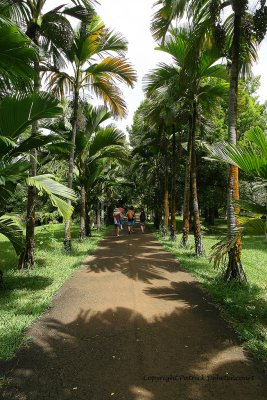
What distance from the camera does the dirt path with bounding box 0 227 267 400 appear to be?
3184 mm

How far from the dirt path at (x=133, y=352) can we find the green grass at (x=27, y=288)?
191mm

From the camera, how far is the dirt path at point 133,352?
3184mm

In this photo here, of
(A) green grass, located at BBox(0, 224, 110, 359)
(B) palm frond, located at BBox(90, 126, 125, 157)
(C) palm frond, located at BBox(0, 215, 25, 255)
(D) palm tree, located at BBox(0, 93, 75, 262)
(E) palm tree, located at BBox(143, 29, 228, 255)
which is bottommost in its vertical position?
(A) green grass, located at BBox(0, 224, 110, 359)

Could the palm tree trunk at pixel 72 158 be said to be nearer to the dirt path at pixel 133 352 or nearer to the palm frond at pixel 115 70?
the palm frond at pixel 115 70

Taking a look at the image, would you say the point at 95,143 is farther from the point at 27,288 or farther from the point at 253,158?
the point at 253,158

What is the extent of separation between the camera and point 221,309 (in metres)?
5.43

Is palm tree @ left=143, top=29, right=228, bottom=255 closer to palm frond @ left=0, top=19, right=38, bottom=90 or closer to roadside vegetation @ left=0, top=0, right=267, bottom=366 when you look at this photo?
roadside vegetation @ left=0, top=0, right=267, bottom=366

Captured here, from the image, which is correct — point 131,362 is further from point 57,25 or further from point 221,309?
point 57,25

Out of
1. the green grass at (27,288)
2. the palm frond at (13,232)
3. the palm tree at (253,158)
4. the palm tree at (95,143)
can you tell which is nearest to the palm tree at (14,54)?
the palm frond at (13,232)

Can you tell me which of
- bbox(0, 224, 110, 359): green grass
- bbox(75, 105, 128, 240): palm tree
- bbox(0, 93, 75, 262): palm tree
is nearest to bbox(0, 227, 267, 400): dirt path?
bbox(0, 224, 110, 359): green grass

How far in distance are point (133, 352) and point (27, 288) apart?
3401 millimetres

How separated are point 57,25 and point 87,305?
21.2 feet

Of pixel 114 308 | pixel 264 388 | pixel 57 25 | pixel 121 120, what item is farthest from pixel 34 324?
pixel 121 120

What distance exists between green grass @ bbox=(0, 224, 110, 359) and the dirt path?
0.63 ft
